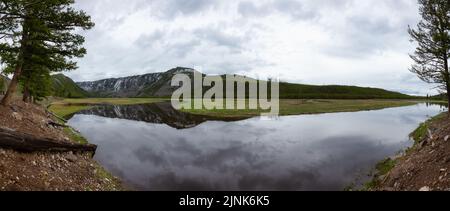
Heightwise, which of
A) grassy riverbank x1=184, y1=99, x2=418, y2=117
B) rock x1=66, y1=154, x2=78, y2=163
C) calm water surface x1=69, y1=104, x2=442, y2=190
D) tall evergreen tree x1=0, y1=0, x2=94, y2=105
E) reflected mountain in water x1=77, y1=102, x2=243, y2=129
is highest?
tall evergreen tree x1=0, y1=0, x2=94, y2=105

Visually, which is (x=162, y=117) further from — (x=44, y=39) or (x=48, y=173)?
(x=48, y=173)

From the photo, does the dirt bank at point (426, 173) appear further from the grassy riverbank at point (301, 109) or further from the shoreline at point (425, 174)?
the grassy riverbank at point (301, 109)

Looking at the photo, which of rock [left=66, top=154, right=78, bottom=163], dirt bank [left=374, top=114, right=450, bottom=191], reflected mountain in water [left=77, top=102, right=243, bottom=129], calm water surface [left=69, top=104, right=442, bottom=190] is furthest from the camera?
reflected mountain in water [left=77, top=102, right=243, bottom=129]

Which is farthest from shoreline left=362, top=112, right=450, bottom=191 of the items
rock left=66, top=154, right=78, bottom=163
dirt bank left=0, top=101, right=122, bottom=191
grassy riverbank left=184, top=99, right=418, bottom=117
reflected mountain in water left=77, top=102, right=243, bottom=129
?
grassy riverbank left=184, top=99, right=418, bottom=117

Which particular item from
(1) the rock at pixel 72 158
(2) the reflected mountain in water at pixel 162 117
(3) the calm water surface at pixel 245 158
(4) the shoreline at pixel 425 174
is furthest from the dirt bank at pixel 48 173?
(2) the reflected mountain in water at pixel 162 117

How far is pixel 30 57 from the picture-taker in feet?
85.1

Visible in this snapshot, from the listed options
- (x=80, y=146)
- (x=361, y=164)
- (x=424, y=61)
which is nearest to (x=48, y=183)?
(x=80, y=146)

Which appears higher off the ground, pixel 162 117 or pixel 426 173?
pixel 426 173

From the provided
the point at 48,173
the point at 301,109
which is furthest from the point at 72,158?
the point at 301,109

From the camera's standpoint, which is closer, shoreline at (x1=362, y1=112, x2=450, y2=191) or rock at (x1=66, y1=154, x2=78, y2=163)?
shoreline at (x1=362, y1=112, x2=450, y2=191)

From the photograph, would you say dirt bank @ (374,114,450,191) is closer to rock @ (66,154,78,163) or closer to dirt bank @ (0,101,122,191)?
dirt bank @ (0,101,122,191)

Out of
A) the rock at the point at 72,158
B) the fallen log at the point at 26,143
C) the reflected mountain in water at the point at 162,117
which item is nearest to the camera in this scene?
the fallen log at the point at 26,143

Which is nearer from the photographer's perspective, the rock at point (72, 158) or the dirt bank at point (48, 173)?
the dirt bank at point (48, 173)
